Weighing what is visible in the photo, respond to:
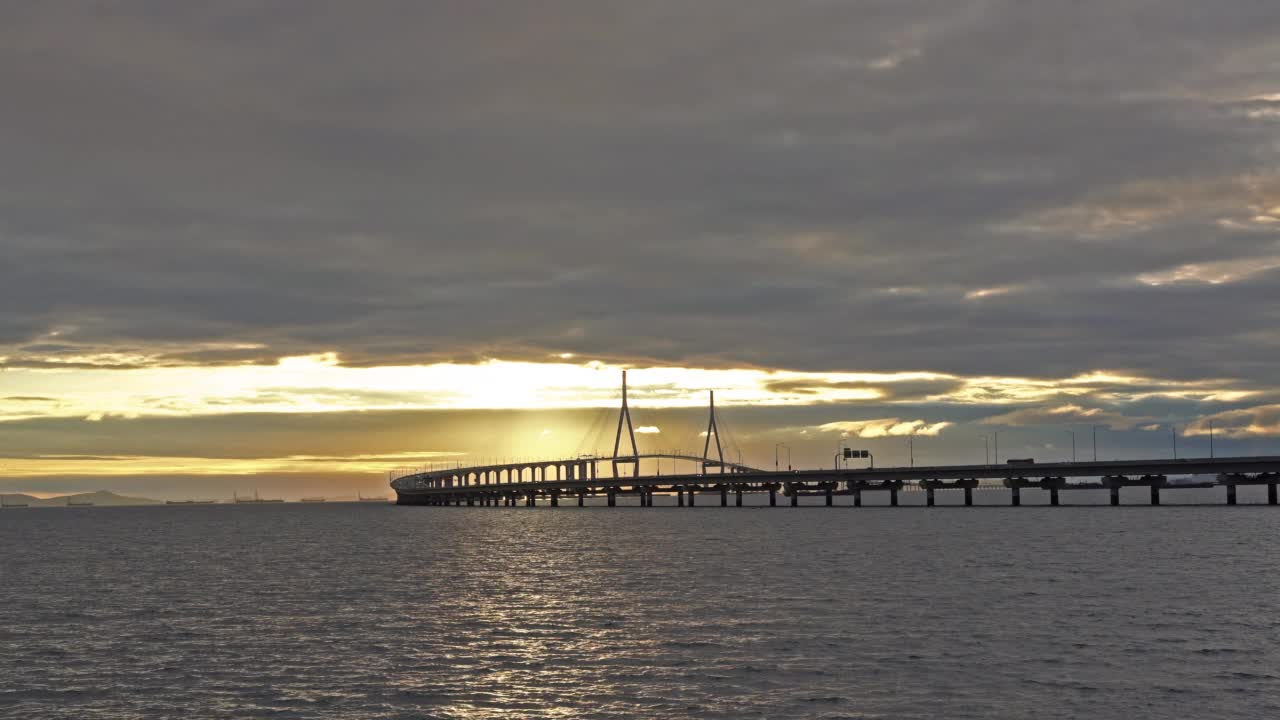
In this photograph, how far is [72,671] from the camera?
42.2m

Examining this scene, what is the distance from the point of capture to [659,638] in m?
48.6

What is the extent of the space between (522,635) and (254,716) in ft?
58.1

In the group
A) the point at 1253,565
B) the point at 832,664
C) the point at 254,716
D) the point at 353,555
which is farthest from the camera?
the point at 353,555

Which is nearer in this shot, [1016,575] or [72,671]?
[72,671]

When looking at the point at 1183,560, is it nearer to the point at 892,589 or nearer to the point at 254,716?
the point at 892,589

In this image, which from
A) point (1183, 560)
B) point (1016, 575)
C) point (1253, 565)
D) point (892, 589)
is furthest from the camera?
point (1183, 560)

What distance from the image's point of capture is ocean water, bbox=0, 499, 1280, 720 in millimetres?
35469

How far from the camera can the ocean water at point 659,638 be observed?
3547 centimetres

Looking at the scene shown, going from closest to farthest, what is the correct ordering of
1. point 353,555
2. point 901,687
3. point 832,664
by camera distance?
point 901,687, point 832,664, point 353,555

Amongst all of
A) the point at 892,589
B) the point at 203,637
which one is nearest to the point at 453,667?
the point at 203,637

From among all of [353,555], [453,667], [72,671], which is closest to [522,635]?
[453,667]

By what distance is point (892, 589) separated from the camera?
67.9 m

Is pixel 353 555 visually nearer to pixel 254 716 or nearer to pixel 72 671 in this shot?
pixel 72 671

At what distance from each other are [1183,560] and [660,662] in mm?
63433
